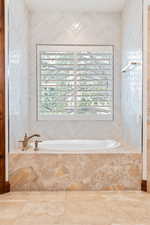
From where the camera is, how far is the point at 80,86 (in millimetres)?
4359

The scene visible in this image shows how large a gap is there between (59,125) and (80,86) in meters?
0.70

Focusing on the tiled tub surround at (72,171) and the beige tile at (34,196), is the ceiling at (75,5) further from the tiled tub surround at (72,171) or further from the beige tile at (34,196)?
the beige tile at (34,196)

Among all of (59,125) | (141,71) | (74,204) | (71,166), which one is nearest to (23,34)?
(59,125)

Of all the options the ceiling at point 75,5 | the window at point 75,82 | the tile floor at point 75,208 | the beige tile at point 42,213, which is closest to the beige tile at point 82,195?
the tile floor at point 75,208

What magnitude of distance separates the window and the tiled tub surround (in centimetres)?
143

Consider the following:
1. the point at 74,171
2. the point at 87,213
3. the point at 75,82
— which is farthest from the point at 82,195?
the point at 75,82

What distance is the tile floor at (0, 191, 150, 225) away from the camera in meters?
2.23

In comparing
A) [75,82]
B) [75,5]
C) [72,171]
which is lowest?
[72,171]

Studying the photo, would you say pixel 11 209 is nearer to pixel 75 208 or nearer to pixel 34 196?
pixel 34 196

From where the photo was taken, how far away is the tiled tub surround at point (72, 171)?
297 centimetres

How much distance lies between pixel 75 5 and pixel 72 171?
98.0 inches

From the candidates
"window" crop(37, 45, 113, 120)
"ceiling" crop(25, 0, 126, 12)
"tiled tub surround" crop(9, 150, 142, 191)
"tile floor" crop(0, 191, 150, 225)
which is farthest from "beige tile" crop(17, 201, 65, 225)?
"ceiling" crop(25, 0, 126, 12)

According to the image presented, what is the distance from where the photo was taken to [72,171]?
9.75 ft

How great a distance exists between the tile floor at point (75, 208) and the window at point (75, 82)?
1.70 metres
